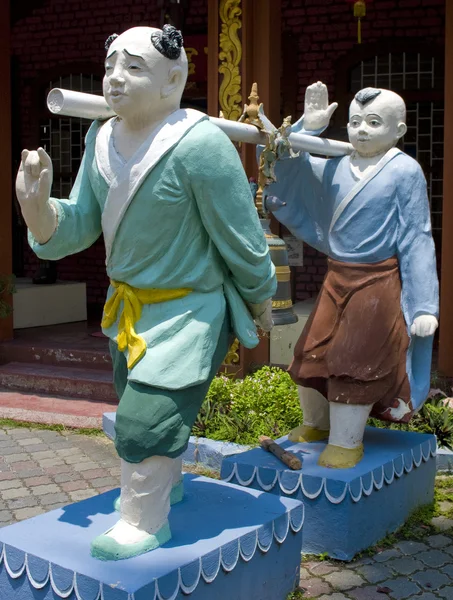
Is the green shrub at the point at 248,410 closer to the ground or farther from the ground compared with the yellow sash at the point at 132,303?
closer to the ground

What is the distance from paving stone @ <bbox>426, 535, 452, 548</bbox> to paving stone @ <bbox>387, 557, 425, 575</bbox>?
Result: 0.69ft

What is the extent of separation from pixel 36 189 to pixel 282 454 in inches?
70.5

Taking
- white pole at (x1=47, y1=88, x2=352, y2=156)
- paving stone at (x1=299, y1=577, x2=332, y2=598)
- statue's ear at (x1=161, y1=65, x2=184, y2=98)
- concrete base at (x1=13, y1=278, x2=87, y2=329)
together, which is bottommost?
paving stone at (x1=299, y1=577, x2=332, y2=598)

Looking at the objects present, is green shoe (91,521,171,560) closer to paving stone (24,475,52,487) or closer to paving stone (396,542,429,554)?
paving stone (396,542,429,554)

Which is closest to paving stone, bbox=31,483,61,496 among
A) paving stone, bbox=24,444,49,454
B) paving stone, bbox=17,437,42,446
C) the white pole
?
paving stone, bbox=24,444,49,454

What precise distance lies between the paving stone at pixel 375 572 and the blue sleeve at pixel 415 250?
3.51 ft

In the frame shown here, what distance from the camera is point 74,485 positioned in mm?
4770

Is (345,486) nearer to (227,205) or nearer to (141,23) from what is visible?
(227,205)

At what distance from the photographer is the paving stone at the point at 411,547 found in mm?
3818

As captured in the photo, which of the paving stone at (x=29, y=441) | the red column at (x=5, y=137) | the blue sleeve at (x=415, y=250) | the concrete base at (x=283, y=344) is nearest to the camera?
the blue sleeve at (x=415, y=250)

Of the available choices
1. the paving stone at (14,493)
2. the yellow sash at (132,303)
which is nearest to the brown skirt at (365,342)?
the yellow sash at (132,303)

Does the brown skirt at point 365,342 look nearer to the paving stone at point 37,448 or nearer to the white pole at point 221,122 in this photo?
the white pole at point 221,122

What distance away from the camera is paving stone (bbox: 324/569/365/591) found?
11.4 ft

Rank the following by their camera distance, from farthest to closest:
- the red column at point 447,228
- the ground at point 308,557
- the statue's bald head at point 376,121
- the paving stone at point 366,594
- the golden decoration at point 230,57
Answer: the golden decoration at point 230,57
the red column at point 447,228
the statue's bald head at point 376,121
the ground at point 308,557
the paving stone at point 366,594
